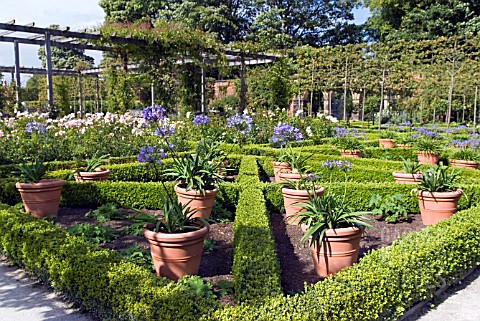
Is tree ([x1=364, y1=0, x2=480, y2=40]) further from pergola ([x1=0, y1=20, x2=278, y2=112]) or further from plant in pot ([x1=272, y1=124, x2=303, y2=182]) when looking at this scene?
plant in pot ([x1=272, y1=124, x2=303, y2=182])

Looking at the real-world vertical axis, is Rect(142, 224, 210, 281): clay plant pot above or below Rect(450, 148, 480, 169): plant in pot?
below

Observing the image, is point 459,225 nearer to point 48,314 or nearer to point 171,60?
point 48,314

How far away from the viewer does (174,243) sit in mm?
3209

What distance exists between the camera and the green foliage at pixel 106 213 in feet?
16.4

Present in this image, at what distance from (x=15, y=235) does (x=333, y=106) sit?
90.1ft

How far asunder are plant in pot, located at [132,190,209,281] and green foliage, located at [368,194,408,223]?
2713mm

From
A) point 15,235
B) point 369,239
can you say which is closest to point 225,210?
point 369,239

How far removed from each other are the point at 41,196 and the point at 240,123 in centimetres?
581

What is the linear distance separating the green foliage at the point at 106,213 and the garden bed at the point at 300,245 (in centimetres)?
199

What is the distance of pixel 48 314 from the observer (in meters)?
3.02

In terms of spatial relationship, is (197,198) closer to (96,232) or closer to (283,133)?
(96,232)

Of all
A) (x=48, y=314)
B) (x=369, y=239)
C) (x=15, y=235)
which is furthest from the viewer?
(x=369, y=239)

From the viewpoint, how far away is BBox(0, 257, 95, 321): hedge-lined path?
2977mm

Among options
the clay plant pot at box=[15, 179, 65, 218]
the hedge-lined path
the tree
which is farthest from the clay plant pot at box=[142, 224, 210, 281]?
the tree
